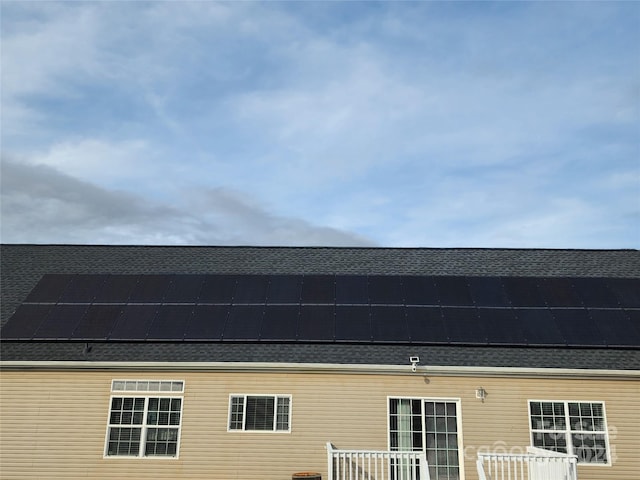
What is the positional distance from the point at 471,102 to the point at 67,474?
1539 cm

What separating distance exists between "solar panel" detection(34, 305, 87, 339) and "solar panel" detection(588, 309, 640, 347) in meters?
13.5

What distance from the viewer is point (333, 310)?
13.2 meters

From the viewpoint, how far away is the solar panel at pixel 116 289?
1388 centimetres

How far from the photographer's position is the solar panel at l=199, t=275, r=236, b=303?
13.7 m

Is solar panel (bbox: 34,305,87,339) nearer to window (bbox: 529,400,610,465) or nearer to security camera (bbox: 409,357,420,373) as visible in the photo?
security camera (bbox: 409,357,420,373)

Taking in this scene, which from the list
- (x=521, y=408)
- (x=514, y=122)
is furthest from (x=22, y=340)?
(x=514, y=122)

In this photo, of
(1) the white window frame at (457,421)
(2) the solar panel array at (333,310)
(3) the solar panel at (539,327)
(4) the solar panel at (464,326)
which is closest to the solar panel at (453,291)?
(2) the solar panel array at (333,310)

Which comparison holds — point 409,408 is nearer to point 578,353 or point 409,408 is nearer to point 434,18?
point 578,353

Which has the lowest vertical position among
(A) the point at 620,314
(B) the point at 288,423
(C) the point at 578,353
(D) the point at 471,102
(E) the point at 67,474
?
(E) the point at 67,474

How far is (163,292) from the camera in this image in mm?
14062

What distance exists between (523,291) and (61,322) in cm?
1254

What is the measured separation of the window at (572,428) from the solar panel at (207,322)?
7676 mm

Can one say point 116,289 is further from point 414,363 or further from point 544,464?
point 544,464

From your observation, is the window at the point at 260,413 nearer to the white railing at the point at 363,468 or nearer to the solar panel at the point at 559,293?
the white railing at the point at 363,468
